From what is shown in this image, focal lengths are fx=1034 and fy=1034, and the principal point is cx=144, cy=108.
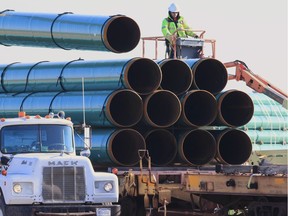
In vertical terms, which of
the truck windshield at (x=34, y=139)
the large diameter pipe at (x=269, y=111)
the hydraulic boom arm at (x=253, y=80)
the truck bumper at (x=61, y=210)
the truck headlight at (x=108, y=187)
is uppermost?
the hydraulic boom arm at (x=253, y=80)

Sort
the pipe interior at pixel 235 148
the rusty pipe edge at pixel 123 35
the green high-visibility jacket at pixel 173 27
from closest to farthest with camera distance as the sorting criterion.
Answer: the rusty pipe edge at pixel 123 35
the pipe interior at pixel 235 148
the green high-visibility jacket at pixel 173 27

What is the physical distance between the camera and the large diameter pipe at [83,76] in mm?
23172

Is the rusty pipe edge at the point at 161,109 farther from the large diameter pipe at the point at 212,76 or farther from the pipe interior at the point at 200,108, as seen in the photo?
the large diameter pipe at the point at 212,76

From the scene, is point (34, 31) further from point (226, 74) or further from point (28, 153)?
point (28, 153)

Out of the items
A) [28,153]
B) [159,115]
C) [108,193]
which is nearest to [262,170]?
[108,193]

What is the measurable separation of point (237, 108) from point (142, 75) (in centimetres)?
272

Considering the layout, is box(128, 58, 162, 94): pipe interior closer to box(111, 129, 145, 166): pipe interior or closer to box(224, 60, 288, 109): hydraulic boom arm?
box(111, 129, 145, 166): pipe interior

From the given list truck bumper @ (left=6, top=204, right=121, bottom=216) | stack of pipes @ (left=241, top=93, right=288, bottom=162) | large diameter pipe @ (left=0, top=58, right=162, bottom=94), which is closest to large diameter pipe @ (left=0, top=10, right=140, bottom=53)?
large diameter pipe @ (left=0, top=58, right=162, bottom=94)

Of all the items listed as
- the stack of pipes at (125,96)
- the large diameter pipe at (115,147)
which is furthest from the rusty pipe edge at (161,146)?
the large diameter pipe at (115,147)

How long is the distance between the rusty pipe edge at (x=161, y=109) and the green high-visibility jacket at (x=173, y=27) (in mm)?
2773

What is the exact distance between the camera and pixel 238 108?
25250 millimetres

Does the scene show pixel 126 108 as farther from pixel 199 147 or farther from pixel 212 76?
pixel 212 76

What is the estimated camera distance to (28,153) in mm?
19125

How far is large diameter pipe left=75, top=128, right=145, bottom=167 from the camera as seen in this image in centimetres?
2316
